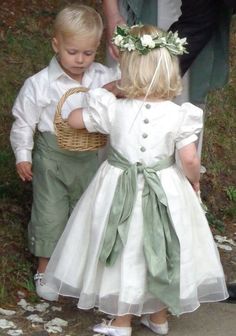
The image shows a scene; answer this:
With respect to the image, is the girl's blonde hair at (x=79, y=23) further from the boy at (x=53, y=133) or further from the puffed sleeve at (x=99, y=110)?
the puffed sleeve at (x=99, y=110)

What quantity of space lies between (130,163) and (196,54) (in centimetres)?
80

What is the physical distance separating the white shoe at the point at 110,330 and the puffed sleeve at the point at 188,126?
3.06ft

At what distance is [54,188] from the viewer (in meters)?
4.76

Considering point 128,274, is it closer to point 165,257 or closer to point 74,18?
point 165,257

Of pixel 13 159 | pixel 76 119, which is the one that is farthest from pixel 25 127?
pixel 13 159

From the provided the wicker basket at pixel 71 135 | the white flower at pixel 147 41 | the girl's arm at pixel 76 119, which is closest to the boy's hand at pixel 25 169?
the wicker basket at pixel 71 135

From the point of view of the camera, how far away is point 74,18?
14.8 ft

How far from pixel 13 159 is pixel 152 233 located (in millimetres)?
1954

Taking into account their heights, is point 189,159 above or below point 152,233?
above

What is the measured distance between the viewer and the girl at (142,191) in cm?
412

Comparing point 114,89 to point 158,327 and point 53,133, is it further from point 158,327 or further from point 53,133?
point 158,327

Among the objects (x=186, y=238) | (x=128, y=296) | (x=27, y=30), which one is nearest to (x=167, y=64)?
(x=186, y=238)

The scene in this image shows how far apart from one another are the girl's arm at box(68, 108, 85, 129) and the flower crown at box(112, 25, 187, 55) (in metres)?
0.37

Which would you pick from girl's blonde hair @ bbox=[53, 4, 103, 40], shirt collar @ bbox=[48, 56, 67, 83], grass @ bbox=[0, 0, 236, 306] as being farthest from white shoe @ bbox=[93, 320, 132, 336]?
girl's blonde hair @ bbox=[53, 4, 103, 40]
